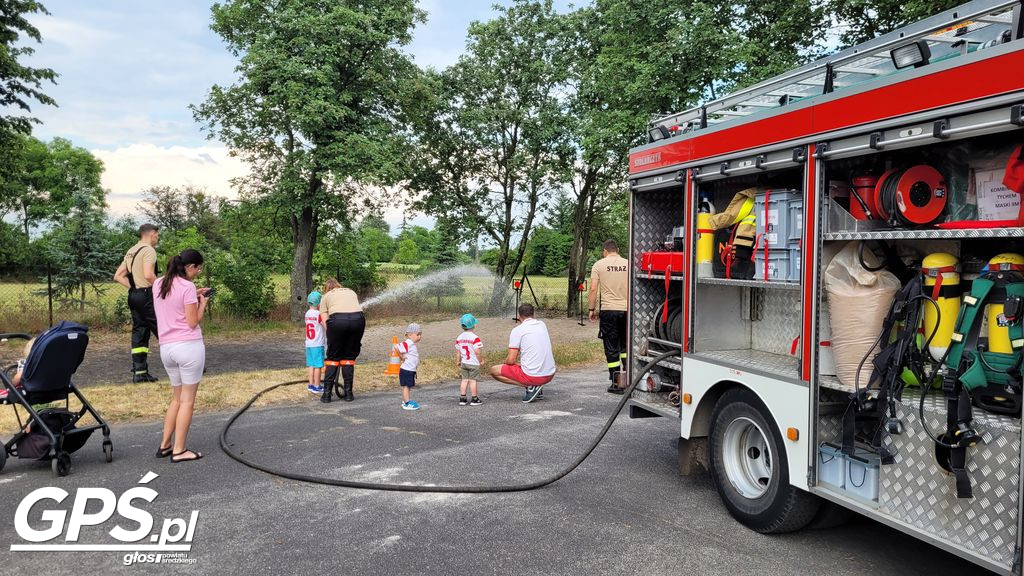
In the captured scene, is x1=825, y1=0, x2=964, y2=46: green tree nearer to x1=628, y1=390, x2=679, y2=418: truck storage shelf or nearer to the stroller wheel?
x1=628, y1=390, x2=679, y2=418: truck storage shelf

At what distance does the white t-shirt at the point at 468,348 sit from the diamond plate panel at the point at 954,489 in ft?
17.3

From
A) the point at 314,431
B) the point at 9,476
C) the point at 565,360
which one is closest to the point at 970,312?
the point at 314,431

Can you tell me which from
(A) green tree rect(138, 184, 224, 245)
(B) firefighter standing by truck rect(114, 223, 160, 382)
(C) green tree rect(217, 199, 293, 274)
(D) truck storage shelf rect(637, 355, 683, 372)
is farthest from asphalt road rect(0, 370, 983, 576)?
(A) green tree rect(138, 184, 224, 245)

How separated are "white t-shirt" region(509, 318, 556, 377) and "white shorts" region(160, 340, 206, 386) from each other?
148 inches

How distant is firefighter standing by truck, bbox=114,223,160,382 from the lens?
9.13m

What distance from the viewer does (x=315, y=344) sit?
29.4 ft

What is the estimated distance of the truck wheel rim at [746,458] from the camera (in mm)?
4637

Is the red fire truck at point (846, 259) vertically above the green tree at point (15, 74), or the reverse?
the green tree at point (15, 74)

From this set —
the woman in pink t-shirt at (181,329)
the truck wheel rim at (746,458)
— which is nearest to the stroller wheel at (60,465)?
the woman in pink t-shirt at (181,329)

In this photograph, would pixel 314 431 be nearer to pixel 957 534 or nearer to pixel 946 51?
pixel 957 534

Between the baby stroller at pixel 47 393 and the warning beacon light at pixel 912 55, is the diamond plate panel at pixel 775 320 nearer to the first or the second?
the warning beacon light at pixel 912 55

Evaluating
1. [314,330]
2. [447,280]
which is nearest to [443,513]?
[314,330]

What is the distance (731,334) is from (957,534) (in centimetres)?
234

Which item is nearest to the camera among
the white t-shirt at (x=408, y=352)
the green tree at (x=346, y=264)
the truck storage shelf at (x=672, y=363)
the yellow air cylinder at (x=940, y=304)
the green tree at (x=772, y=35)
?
Result: the yellow air cylinder at (x=940, y=304)
